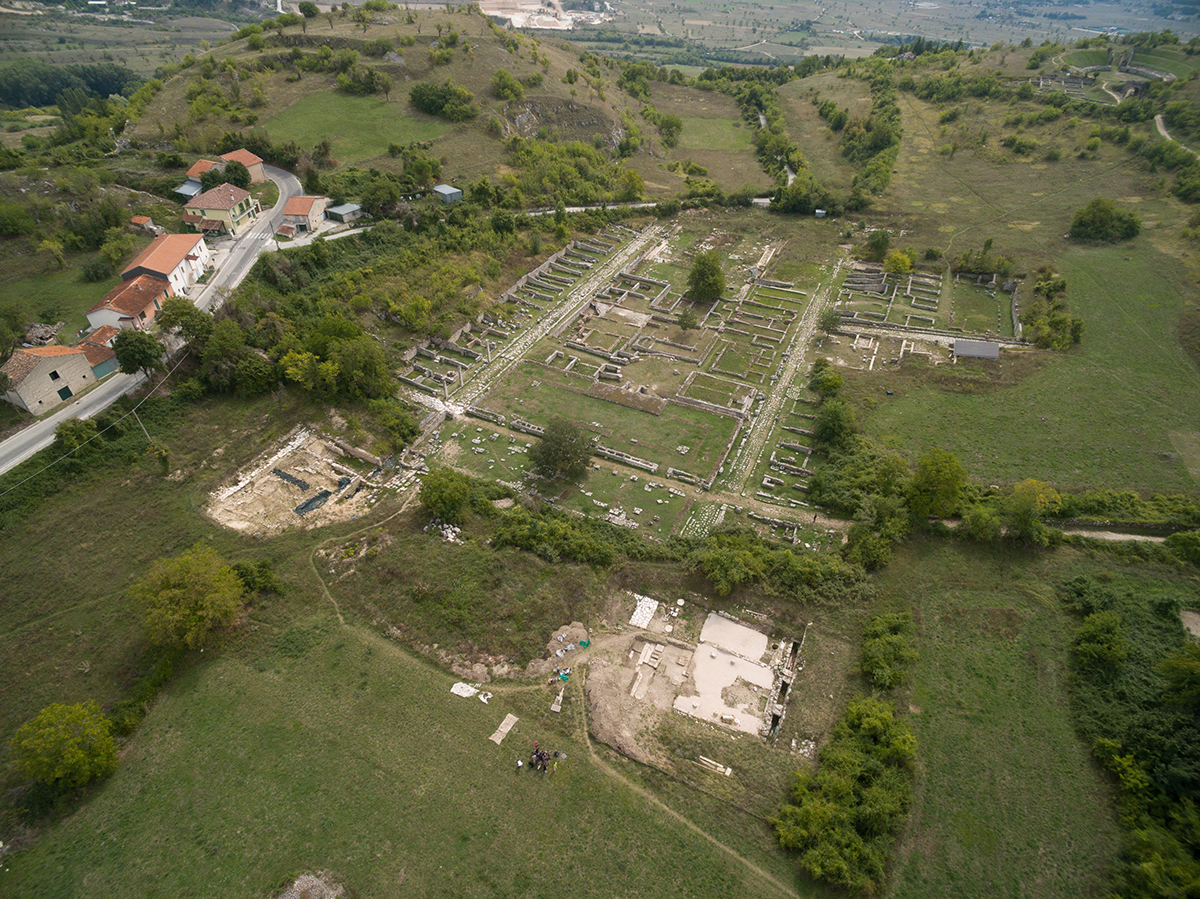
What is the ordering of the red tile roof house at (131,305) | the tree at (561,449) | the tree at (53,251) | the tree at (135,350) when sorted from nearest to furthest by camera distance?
the tree at (135,350) < the tree at (561,449) < the red tile roof house at (131,305) < the tree at (53,251)

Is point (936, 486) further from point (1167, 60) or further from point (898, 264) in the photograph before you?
point (1167, 60)

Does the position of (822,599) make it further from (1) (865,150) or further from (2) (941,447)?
(1) (865,150)

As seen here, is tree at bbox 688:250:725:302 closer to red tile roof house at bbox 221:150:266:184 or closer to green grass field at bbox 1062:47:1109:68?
red tile roof house at bbox 221:150:266:184

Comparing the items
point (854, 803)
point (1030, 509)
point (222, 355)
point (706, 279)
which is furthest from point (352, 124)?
point (854, 803)

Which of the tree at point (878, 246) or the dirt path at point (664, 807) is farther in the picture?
the tree at point (878, 246)

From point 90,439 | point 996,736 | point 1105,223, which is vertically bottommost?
point 90,439

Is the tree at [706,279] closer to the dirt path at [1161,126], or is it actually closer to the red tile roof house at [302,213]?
the red tile roof house at [302,213]

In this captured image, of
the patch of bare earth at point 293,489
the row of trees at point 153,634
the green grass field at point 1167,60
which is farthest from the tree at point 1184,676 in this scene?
the green grass field at point 1167,60
